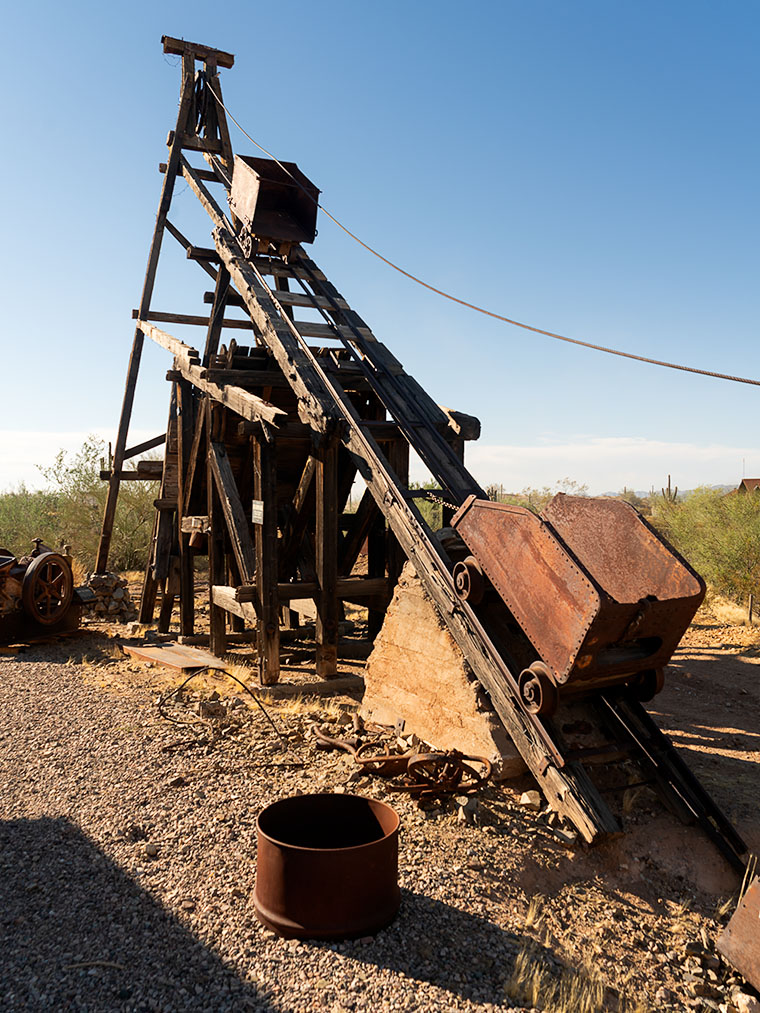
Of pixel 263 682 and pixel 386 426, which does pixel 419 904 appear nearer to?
pixel 263 682

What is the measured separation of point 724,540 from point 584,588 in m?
11.4

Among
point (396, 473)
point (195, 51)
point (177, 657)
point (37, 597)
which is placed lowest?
point (177, 657)

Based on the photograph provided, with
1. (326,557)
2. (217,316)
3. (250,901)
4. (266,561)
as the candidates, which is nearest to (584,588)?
(250,901)

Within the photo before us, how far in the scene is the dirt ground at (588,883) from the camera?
3.49 m

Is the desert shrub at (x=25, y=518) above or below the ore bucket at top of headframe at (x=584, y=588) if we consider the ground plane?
below

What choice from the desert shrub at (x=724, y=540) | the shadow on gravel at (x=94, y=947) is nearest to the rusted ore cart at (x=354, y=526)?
the shadow on gravel at (x=94, y=947)

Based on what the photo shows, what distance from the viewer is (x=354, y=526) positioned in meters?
9.02

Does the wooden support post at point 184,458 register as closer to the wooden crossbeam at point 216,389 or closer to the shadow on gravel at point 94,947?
the wooden crossbeam at point 216,389

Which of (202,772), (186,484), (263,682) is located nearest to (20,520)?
(186,484)

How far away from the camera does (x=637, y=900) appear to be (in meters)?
4.12

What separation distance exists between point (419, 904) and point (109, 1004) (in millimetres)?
1436

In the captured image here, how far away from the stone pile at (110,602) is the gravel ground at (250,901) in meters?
6.19

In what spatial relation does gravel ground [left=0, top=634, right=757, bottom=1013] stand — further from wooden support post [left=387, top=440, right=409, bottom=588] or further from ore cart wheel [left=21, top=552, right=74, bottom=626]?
ore cart wheel [left=21, top=552, right=74, bottom=626]

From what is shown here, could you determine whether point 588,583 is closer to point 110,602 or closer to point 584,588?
point 584,588
